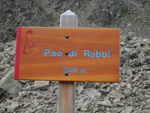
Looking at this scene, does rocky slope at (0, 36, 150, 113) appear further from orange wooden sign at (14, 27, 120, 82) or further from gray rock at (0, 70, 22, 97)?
orange wooden sign at (14, 27, 120, 82)

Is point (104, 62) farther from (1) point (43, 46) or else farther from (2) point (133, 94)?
(2) point (133, 94)

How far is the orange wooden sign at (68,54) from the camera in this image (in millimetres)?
1471

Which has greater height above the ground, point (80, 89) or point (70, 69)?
point (70, 69)

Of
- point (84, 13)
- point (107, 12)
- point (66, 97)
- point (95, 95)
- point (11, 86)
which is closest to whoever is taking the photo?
point (66, 97)

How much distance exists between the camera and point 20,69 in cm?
151

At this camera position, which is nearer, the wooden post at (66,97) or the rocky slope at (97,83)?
the wooden post at (66,97)

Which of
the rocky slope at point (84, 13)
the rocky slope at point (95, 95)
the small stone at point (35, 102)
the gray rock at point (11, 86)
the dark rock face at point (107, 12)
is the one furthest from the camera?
the dark rock face at point (107, 12)

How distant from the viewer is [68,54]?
1.49 meters

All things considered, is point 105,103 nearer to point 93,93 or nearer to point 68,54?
point 93,93

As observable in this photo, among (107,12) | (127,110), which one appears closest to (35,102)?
(127,110)

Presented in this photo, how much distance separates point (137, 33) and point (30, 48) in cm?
1291

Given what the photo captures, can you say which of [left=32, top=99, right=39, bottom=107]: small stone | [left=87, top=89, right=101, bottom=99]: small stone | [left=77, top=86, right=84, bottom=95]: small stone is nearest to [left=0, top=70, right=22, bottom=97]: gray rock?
[left=32, top=99, right=39, bottom=107]: small stone

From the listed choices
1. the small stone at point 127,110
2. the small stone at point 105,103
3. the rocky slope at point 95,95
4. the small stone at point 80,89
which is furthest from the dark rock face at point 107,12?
the small stone at point 127,110

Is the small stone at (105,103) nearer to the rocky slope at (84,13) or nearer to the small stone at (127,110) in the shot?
the small stone at (127,110)
